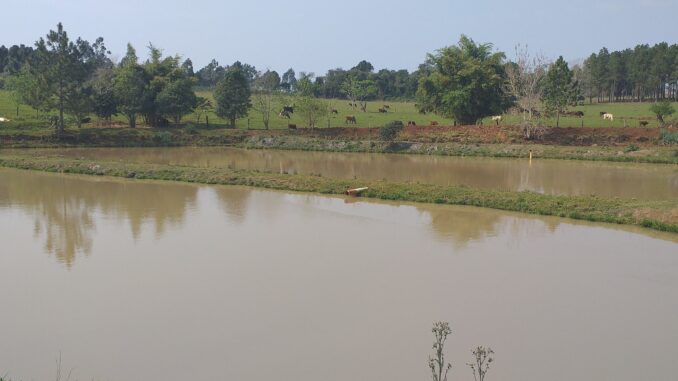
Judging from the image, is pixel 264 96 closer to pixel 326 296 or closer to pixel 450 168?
pixel 450 168

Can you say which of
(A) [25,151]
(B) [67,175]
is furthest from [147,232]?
(A) [25,151]

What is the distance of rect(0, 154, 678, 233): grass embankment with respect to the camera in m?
17.1

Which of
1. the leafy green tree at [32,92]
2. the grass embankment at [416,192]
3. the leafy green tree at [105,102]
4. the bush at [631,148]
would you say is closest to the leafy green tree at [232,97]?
the leafy green tree at [105,102]

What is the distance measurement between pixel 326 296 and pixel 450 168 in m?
20.1

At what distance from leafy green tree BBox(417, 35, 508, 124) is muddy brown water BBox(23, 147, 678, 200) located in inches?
351

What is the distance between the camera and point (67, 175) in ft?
85.8

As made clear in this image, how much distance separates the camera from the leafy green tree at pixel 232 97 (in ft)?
149

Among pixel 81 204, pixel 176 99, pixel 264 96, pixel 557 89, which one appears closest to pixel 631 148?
pixel 557 89

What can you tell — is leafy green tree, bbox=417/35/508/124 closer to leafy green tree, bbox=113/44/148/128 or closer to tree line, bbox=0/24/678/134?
tree line, bbox=0/24/678/134

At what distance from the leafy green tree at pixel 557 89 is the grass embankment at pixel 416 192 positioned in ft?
76.9

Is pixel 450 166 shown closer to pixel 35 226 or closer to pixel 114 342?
pixel 35 226

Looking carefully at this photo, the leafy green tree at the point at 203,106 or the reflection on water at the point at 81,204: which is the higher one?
the leafy green tree at the point at 203,106

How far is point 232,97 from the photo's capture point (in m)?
45.2

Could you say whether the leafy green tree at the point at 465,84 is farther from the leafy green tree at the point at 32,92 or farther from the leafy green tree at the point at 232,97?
the leafy green tree at the point at 32,92
